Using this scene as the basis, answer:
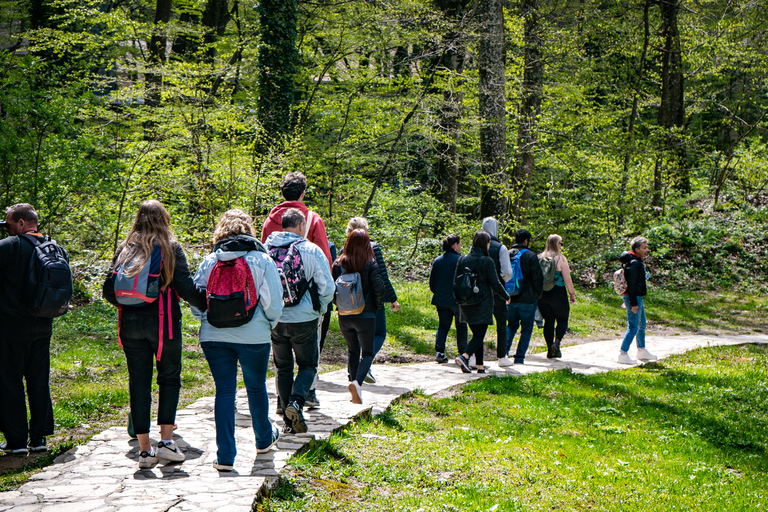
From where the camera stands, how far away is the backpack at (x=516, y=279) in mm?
10359

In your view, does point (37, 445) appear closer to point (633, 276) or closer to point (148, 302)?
point (148, 302)

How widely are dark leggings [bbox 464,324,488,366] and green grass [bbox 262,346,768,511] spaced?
64 cm

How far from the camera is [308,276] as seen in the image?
5.86 m

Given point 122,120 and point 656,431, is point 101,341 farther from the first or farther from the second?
point 122,120

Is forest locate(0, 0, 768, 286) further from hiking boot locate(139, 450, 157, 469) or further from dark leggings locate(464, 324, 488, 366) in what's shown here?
hiking boot locate(139, 450, 157, 469)

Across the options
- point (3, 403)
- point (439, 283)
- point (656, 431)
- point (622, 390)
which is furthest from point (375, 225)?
point (3, 403)

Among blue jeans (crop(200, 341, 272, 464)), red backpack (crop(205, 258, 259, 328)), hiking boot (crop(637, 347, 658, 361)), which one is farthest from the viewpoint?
hiking boot (crop(637, 347, 658, 361))

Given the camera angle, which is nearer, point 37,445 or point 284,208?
point 37,445

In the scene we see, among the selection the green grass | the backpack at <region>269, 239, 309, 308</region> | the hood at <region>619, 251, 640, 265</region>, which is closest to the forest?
the hood at <region>619, 251, 640, 265</region>

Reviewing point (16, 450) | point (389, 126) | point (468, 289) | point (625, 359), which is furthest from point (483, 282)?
point (389, 126)

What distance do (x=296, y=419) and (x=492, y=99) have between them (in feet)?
41.4

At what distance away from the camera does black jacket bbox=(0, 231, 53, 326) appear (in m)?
5.86

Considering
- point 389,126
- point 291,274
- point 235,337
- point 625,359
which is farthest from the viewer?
point 389,126

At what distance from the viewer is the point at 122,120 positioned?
18766 mm
